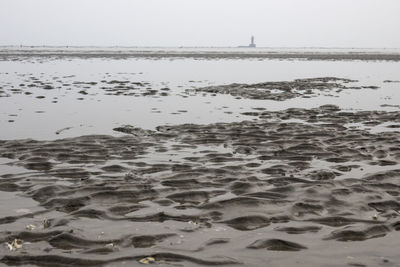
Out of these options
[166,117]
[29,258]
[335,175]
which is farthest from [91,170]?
[166,117]

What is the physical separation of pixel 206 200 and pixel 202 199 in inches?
3.5

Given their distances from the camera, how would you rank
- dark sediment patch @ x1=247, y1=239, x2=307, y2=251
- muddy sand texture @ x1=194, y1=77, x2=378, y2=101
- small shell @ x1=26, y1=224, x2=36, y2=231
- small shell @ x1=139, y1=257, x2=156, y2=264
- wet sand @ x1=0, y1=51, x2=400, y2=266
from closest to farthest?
small shell @ x1=139, y1=257, x2=156, y2=264, wet sand @ x1=0, y1=51, x2=400, y2=266, dark sediment patch @ x1=247, y1=239, x2=307, y2=251, small shell @ x1=26, y1=224, x2=36, y2=231, muddy sand texture @ x1=194, y1=77, x2=378, y2=101

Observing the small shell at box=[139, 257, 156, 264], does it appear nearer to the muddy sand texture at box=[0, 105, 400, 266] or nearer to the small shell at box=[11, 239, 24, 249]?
the muddy sand texture at box=[0, 105, 400, 266]

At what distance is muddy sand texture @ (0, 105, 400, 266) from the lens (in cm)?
544

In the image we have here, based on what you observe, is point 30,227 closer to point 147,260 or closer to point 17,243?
point 17,243

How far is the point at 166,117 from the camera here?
1727 centimetres

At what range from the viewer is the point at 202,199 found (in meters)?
7.55

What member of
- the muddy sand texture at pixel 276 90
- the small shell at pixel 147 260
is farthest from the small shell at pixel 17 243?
the muddy sand texture at pixel 276 90

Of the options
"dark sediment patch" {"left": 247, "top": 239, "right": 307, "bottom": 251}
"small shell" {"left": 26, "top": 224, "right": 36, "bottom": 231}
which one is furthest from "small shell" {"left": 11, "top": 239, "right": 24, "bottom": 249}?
"dark sediment patch" {"left": 247, "top": 239, "right": 307, "bottom": 251}

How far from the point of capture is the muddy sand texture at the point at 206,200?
5.44 m

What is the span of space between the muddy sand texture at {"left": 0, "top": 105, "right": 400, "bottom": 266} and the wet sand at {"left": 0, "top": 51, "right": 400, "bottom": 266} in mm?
24

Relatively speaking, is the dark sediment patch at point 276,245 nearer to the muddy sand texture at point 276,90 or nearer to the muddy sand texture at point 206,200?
the muddy sand texture at point 206,200

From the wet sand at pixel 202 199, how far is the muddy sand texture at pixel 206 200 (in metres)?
0.02

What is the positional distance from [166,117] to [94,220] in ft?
35.7
